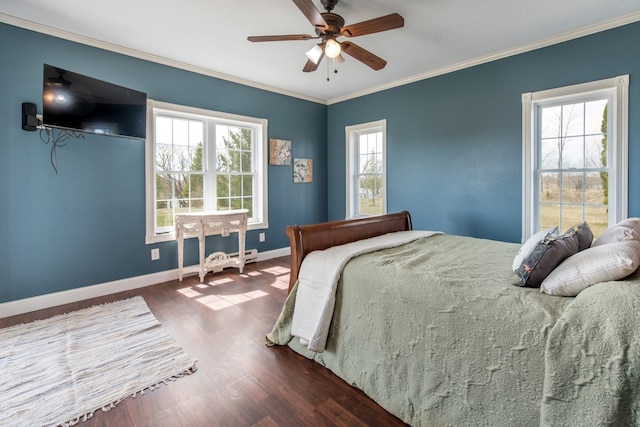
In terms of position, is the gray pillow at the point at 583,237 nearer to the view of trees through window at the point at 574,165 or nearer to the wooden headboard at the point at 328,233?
the wooden headboard at the point at 328,233

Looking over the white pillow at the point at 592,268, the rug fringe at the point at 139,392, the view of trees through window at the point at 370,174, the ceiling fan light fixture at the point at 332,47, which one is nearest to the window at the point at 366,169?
the view of trees through window at the point at 370,174

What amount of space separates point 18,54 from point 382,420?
4292 millimetres

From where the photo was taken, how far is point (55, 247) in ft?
10.4

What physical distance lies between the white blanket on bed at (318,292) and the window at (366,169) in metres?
2.90

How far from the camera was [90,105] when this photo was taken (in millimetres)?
3000

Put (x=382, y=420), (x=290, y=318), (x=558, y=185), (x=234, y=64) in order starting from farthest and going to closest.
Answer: (x=234, y=64), (x=558, y=185), (x=290, y=318), (x=382, y=420)

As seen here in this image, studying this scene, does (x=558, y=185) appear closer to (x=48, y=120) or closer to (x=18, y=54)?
(x=48, y=120)

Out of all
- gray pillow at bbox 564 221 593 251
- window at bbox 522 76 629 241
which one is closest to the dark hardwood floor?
gray pillow at bbox 564 221 593 251

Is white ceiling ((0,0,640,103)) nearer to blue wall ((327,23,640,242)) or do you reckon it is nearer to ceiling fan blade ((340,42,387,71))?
blue wall ((327,23,640,242))

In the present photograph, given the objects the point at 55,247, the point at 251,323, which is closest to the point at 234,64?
the point at 55,247

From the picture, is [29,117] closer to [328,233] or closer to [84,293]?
[84,293]

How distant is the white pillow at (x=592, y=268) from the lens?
4.21ft

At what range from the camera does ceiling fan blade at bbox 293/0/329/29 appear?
203 cm

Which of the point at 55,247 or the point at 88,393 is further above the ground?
the point at 55,247
